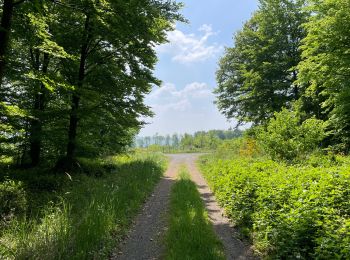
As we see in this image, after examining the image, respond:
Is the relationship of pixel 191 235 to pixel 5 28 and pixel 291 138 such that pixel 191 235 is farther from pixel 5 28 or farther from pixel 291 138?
pixel 291 138

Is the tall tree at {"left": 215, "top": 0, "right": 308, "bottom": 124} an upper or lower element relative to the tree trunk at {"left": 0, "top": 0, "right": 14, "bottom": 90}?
upper

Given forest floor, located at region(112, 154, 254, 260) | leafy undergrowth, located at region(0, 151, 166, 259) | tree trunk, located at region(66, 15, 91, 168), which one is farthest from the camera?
tree trunk, located at region(66, 15, 91, 168)

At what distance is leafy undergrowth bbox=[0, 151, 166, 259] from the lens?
6133mm

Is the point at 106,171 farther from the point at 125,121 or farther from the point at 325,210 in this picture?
the point at 325,210

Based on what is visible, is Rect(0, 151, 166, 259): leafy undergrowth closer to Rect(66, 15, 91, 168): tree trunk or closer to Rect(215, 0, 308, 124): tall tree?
Rect(66, 15, 91, 168): tree trunk

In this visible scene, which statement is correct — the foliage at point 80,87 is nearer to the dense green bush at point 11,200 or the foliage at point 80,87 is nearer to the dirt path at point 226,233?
the dense green bush at point 11,200

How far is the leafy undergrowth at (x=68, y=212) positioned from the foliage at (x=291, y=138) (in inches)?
263

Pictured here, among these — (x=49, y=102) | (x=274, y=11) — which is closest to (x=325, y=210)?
(x=49, y=102)

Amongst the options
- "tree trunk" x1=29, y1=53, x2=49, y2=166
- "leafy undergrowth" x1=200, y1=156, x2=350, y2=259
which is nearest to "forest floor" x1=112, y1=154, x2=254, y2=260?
"leafy undergrowth" x1=200, y1=156, x2=350, y2=259

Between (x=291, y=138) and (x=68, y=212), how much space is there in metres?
12.0

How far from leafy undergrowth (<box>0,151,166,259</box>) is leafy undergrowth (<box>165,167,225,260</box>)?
55.1 inches

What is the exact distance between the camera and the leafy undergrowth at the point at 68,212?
20.1ft


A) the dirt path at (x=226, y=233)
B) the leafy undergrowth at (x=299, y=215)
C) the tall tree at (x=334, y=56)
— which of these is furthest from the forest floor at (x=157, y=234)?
the tall tree at (x=334, y=56)

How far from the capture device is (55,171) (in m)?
14.7
